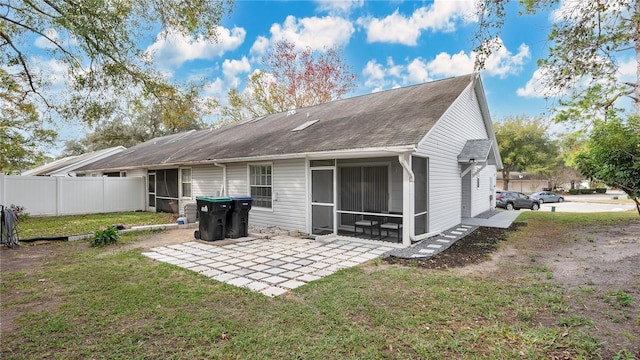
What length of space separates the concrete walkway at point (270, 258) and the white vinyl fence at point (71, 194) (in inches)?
404

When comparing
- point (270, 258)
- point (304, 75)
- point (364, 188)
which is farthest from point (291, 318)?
point (304, 75)

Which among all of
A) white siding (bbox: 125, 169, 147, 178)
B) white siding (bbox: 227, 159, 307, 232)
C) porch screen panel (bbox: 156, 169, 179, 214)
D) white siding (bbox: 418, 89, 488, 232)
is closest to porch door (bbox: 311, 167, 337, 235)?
white siding (bbox: 227, 159, 307, 232)

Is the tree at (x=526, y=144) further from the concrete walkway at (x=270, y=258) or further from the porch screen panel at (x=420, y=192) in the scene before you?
the concrete walkway at (x=270, y=258)

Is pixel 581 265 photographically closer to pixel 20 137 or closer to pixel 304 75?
pixel 304 75

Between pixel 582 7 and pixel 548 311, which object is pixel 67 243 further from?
pixel 582 7

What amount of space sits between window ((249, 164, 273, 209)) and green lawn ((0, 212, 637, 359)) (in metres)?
4.75

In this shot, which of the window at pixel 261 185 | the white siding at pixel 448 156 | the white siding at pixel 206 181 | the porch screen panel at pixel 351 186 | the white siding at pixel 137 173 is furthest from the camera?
the white siding at pixel 137 173

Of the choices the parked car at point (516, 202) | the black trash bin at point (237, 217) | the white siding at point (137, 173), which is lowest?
the parked car at point (516, 202)

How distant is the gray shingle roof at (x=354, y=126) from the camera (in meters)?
7.77

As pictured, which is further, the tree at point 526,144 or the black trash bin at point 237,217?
the tree at point 526,144

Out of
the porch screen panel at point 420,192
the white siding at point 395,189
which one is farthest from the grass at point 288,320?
the white siding at point 395,189

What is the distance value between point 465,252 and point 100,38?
8463mm

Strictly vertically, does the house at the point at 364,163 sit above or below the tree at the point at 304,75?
below

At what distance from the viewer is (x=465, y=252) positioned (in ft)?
22.9
